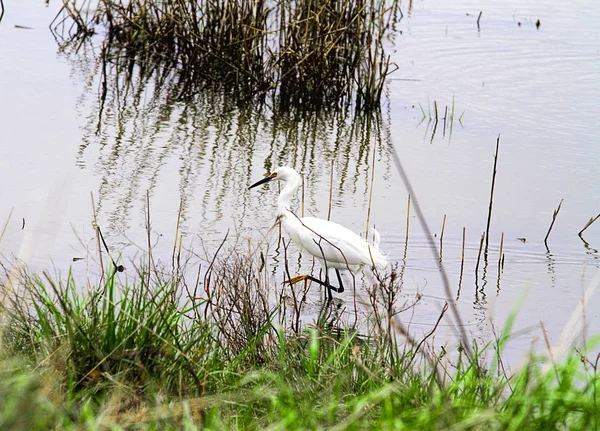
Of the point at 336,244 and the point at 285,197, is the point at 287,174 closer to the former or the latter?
the point at 285,197

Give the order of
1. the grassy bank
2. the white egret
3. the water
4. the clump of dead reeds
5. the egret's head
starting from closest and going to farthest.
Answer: the grassy bank < the white egret < the water < the egret's head < the clump of dead reeds

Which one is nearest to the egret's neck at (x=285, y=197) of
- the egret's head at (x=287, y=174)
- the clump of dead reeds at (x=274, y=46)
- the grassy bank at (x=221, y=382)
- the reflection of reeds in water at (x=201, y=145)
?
the egret's head at (x=287, y=174)

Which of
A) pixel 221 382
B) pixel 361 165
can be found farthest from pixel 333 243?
pixel 361 165

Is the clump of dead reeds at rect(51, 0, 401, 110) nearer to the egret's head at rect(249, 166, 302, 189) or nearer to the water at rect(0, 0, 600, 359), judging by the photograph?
the water at rect(0, 0, 600, 359)

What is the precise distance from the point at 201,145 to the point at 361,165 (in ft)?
4.82

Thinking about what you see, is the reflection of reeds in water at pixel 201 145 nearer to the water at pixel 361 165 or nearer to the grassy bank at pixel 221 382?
the water at pixel 361 165

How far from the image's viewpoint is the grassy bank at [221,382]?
2359mm

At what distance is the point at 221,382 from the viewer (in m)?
3.15

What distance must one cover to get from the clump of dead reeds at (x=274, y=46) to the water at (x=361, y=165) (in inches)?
11.9

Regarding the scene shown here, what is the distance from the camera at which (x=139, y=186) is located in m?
7.11

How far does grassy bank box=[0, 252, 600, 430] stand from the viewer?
236cm

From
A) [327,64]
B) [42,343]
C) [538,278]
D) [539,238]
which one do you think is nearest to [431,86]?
[327,64]

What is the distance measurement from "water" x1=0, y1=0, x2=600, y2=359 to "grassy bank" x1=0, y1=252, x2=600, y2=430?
0.95 metres

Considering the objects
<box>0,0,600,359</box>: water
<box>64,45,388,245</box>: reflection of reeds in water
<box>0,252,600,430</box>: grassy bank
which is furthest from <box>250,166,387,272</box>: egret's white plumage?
<box>0,252,600,430</box>: grassy bank
